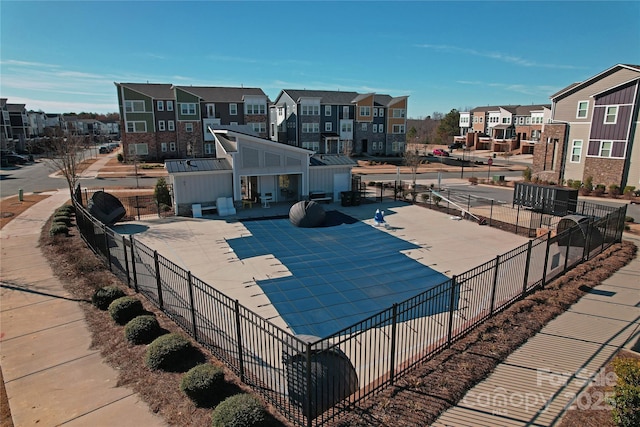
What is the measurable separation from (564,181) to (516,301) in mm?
30828

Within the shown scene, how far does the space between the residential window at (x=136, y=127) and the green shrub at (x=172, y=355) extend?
172ft

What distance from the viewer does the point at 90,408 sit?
7.27 metres

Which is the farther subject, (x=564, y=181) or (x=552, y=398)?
(x=564, y=181)

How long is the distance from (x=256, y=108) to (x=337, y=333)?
56.3 meters

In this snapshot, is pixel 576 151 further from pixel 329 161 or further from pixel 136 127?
pixel 136 127

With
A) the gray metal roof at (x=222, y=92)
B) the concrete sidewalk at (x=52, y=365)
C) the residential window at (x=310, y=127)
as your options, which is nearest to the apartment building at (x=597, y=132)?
the residential window at (x=310, y=127)

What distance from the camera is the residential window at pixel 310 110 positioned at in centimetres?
5820

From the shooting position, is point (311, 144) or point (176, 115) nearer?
point (176, 115)

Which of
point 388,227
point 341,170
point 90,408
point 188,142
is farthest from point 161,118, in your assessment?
point 90,408

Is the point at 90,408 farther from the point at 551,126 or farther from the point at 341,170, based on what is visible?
the point at 551,126

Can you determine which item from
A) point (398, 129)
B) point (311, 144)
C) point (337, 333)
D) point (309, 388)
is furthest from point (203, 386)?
point (398, 129)

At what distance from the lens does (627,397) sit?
620cm

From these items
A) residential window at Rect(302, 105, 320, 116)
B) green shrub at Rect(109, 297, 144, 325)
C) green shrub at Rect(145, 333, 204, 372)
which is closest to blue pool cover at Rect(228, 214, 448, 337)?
green shrub at Rect(145, 333, 204, 372)

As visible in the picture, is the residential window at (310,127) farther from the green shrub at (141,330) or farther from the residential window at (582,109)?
the green shrub at (141,330)
